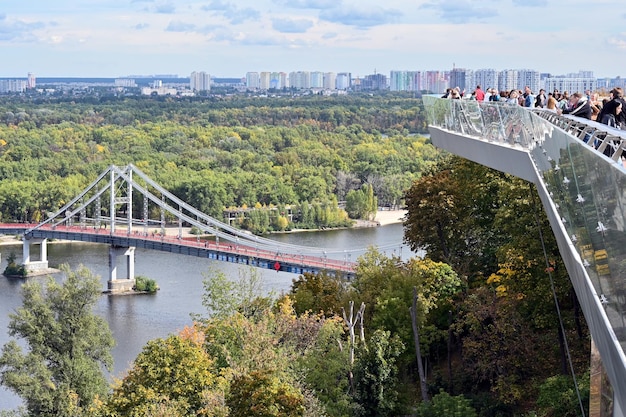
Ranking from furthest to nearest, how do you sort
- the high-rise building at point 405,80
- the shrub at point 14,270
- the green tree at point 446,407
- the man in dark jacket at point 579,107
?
the high-rise building at point 405,80 < the shrub at point 14,270 < the green tree at point 446,407 < the man in dark jacket at point 579,107

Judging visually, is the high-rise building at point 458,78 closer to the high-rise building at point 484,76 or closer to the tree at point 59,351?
the high-rise building at point 484,76

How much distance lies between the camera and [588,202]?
4488mm

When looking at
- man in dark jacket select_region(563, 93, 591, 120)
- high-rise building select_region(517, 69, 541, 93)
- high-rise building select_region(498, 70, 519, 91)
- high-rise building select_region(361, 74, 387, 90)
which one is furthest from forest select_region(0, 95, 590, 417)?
high-rise building select_region(361, 74, 387, 90)

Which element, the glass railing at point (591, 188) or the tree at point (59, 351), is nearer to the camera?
the glass railing at point (591, 188)

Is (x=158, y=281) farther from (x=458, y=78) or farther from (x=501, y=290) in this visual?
(x=501, y=290)

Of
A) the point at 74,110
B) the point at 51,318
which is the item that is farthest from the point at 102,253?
the point at 74,110

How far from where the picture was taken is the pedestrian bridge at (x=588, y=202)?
12.3 feet

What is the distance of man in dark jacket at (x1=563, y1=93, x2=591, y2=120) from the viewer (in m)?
7.85

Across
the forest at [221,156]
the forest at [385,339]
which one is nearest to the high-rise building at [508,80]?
the forest at [385,339]

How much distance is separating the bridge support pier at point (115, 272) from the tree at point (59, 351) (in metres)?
16.9

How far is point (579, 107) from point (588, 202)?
359 centimetres

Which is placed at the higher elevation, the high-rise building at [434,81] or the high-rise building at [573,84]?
the high-rise building at [573,84]

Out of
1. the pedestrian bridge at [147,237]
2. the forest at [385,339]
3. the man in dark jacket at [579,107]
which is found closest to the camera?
the man in dark jacket at [579,107]

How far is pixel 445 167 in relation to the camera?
66.6 ft
